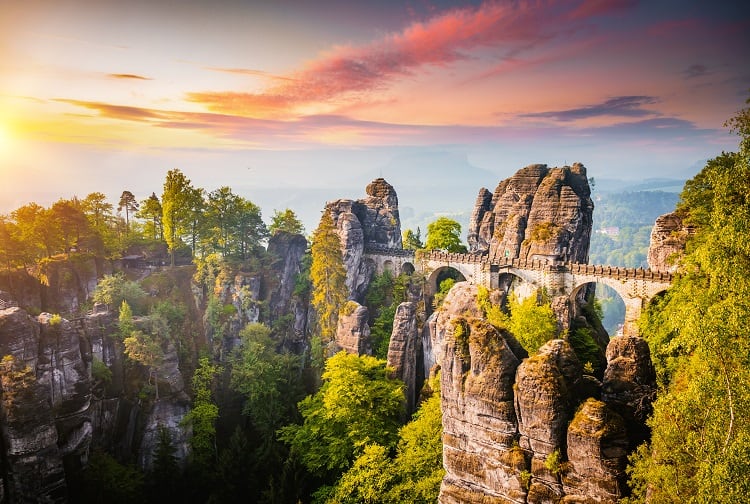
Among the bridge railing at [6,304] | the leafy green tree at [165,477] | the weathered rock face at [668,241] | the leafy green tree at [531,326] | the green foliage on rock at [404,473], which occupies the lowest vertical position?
the leafy green tree at [165,477]

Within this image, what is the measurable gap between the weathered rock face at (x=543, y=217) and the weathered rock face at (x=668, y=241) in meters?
6.57

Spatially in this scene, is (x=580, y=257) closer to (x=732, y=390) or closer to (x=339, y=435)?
(x=339, y=435)

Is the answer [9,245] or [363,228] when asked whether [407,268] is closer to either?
[363,228]

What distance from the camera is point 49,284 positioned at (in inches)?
1426

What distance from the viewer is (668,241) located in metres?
34.8

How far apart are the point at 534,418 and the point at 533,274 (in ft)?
84.5

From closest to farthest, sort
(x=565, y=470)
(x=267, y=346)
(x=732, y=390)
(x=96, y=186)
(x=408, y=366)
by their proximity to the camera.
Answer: (x=732, y=390) → (x=565, y=470) → (x=408, y=366) → (x=267, y=346) → (x=96, y=186)

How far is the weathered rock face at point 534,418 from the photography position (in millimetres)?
16266

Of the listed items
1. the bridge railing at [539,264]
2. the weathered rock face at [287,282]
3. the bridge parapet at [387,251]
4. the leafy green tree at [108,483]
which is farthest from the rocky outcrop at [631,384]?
the weathered rock face at [287,282]

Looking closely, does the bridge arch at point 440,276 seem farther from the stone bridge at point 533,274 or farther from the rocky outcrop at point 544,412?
the rocky outcrop at point 544,412

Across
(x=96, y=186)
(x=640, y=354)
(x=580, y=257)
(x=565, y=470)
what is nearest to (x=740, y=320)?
(x=640, y=354)

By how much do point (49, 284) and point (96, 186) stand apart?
16948 centimetres

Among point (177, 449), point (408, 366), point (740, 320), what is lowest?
point (177, 449)

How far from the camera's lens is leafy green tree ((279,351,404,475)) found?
30.2 m
